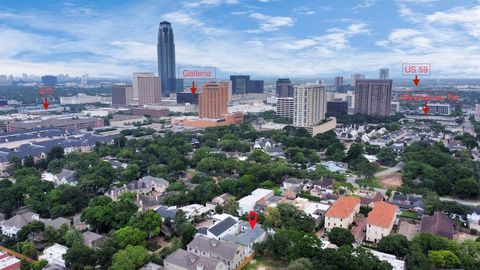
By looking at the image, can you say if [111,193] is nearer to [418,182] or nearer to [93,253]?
[93,253]

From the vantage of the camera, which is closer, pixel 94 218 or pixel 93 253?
pixel 93 253

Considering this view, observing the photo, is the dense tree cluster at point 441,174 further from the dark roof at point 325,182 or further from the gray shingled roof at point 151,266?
the gray shingled roof at point 151,266

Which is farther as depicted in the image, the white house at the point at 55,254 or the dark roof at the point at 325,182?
the dark roof at the point at 325,182

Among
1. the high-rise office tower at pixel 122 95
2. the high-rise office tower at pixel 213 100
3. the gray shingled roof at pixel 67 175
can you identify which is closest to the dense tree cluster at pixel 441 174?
the gray shingled roof at pixel 67 175

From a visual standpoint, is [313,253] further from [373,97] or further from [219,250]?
[373,97]

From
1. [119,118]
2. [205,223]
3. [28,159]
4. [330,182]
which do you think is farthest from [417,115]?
[28,159]

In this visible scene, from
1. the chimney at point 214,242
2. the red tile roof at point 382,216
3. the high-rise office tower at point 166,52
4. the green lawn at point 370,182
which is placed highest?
the high-rise office tower at point 166,52

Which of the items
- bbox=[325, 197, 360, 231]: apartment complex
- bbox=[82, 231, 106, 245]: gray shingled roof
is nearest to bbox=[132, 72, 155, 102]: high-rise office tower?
bbox=[82, 231, 106, 245]: gray shingled roof

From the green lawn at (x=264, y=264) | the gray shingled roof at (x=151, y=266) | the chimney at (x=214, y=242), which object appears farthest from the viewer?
the chimney at (x=214, y=242)
